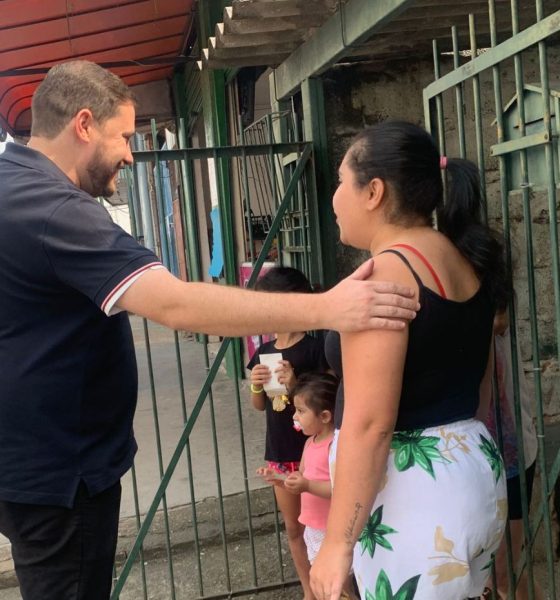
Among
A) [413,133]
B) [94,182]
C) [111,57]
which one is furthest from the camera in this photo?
Result: [111,57]

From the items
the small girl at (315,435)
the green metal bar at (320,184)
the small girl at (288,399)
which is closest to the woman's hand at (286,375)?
the small girl at (288,399)

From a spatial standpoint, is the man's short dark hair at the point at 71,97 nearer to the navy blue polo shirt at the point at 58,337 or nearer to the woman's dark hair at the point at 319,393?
the navy blue polo shirt at the point at 58,337

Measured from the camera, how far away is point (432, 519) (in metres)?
1.71

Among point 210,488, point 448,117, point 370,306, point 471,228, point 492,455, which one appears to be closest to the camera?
point 370,306

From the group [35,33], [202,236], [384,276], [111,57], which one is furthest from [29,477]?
[202,236]

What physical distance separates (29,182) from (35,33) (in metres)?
5.12

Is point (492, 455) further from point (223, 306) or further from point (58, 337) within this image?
point (58, 337)

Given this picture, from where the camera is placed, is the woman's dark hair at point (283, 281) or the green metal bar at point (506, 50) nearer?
the green metal bar at point (506, 50)

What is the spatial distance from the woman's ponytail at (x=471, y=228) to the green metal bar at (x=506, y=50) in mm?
296

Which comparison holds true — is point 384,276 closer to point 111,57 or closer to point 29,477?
point 29,477

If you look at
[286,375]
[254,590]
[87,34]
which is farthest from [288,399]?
[87,34]

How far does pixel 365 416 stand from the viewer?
65.0 inches

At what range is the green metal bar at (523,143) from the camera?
1.94 m

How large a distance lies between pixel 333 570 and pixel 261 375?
152cm
